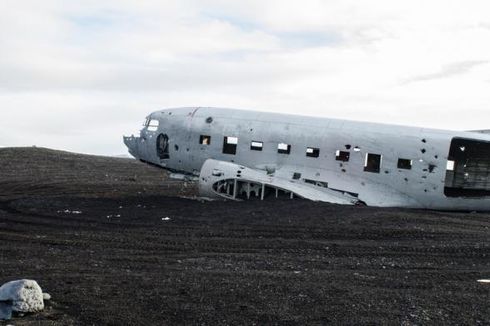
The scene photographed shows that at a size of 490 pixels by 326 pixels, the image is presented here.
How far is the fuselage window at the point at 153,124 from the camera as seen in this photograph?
1182 inches

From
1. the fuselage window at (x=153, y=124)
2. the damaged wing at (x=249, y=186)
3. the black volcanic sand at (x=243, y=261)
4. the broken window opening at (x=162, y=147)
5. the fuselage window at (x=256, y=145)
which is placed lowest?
the black volcanic sand at (x=243, y=261)

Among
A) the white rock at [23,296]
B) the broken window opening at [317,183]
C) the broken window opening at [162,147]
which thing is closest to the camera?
the white rock at [23,296]

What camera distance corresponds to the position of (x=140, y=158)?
3100 centimetres

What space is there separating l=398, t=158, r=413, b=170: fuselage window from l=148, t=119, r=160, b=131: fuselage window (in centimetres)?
1218

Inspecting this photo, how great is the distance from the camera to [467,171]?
88.2 feet

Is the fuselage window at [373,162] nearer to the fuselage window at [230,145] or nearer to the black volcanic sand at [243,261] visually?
the black volcanic sand at [243,261]

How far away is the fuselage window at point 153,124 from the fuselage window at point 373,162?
1081 centimetres

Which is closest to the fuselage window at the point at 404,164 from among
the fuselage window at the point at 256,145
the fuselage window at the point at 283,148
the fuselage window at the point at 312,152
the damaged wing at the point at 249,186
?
the damaged wing at the point at 249,186


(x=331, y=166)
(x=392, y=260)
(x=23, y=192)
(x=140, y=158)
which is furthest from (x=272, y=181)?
(x=23, y=192)

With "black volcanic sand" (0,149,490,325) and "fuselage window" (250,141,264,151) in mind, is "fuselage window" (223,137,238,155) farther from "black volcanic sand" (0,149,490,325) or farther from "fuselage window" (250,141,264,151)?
"black volcanic sand" (0,149,490,325)

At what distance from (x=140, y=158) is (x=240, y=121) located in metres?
6.37

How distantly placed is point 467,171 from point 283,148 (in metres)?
8.50

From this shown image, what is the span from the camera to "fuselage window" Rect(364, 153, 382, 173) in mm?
26031

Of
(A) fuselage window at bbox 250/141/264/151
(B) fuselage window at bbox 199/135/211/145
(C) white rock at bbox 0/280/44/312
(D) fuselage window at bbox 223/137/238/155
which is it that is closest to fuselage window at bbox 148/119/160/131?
(B) fuselage window at bbox 199/135/211/145
